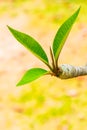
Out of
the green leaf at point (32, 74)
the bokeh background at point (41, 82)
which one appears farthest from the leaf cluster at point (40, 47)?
the bokeh background at point (41, 82)

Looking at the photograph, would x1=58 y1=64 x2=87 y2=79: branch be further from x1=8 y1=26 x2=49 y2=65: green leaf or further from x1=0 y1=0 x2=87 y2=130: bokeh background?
x1=0 y1=0 x2=87 y2=130: bokeh background

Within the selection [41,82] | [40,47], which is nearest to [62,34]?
[40,47]

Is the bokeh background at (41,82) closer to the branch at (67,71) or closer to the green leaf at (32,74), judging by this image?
the branch at (67,71)

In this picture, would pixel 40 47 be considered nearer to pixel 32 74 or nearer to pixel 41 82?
pixel 32 74

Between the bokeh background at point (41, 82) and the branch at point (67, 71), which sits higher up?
the branch at point (67, 71)

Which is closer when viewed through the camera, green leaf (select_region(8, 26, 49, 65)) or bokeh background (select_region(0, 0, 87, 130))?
green leaf (select_region(8, 26, 49, 65))

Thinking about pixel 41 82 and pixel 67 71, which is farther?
pixel 41 82

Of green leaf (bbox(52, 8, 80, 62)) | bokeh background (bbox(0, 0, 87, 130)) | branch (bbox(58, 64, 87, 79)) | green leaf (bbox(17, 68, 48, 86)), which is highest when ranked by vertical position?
green leaf (bbox(52, 8, 80, 62))

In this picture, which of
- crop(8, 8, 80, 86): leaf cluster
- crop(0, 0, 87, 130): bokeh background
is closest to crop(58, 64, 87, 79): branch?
crop(8, 8, 80, 86): leaf cluster
